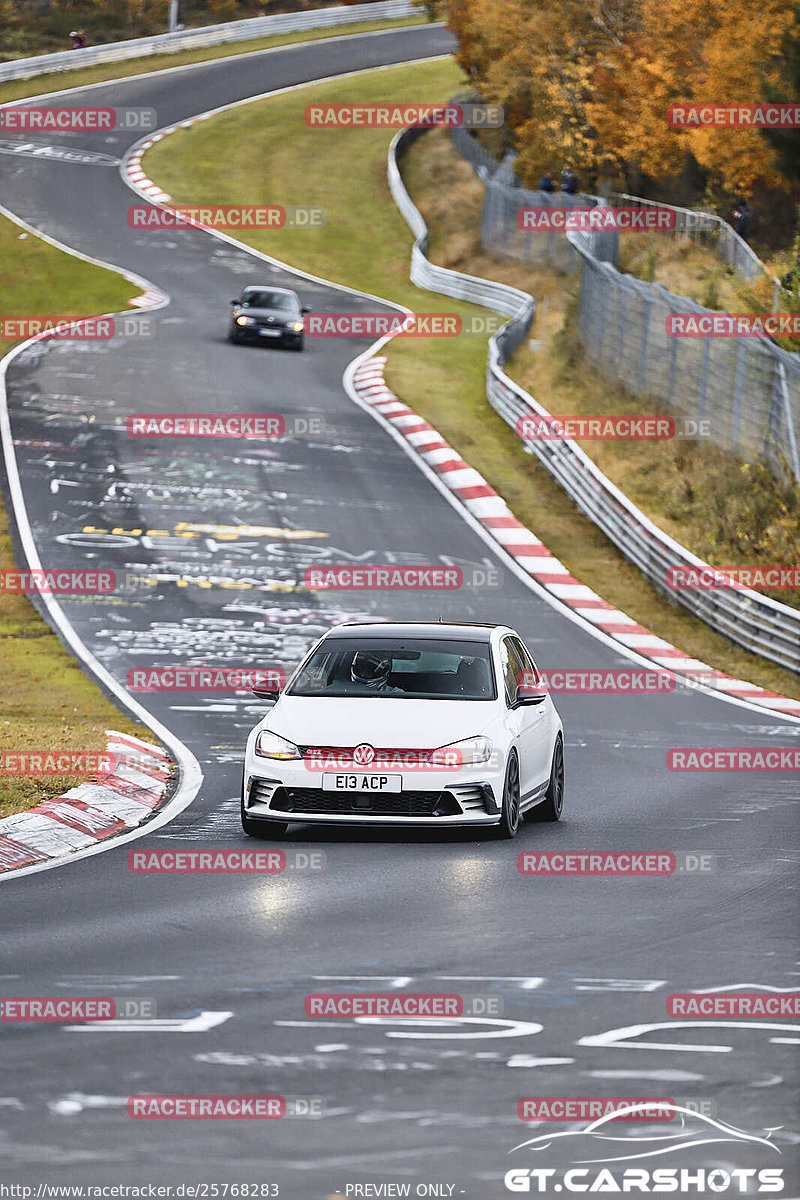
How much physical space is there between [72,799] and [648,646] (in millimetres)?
12117

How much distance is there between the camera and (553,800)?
46.8 feet

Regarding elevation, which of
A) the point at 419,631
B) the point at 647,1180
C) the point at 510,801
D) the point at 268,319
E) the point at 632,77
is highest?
the point at 632,77

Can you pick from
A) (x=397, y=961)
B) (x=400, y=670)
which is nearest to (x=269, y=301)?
(x=400, y=670)

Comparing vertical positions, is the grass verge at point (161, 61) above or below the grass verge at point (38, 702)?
above

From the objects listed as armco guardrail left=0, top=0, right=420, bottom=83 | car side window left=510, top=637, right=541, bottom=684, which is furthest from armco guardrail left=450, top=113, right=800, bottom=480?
armco guardrail left=0, top=0, right=420, bottom=83

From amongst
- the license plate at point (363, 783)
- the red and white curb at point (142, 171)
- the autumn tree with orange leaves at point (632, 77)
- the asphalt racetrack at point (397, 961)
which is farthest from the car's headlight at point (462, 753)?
the red and white curb at point (142, 171)

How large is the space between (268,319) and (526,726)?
100 feet

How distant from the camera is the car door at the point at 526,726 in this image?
13.4 metres

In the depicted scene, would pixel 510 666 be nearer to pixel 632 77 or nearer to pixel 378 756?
pixel 378 756

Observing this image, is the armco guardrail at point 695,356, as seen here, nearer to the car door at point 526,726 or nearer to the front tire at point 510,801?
the car door at point 526,726

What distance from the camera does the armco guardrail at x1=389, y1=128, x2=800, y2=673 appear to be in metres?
24.5

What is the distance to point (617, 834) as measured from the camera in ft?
43.8

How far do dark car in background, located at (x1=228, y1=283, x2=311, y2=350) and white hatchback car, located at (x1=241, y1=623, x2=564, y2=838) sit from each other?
29.9 metres

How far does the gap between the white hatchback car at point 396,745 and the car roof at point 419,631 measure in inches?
5.8
